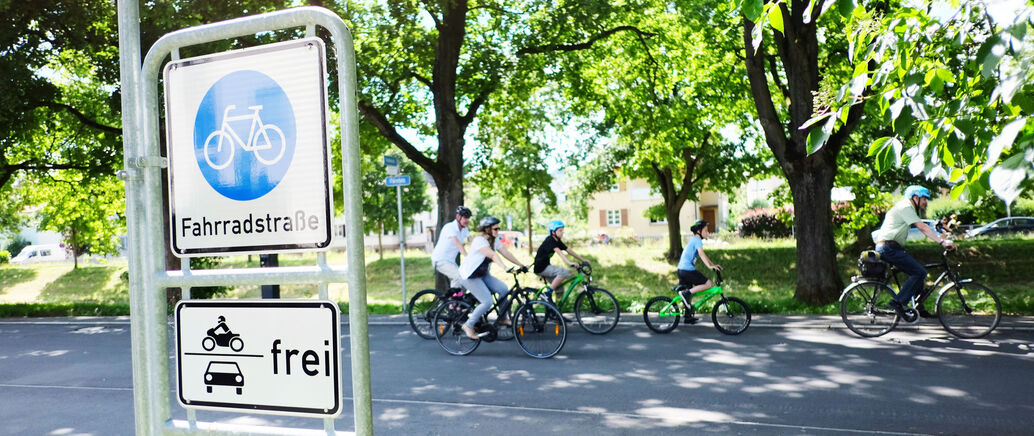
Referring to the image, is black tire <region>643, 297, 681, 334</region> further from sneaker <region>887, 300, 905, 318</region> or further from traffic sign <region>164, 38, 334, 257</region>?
traffic sign <region>164, 38, 334, 257</region>

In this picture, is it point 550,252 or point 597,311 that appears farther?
point 550,252

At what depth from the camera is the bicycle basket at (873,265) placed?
9.85 meters

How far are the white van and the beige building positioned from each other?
41960mm

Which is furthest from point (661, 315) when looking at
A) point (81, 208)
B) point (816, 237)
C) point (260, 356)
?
point (81, 208)

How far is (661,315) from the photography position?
1066 cm

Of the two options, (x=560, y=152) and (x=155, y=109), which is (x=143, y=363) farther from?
(x=560, y=152)

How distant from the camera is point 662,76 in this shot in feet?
62.6

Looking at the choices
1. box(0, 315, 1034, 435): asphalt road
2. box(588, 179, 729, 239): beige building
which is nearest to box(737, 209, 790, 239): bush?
box(588, 179, 729, 239): beige building

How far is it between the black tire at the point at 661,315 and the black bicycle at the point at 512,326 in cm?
179

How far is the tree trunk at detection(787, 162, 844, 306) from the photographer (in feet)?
43.2

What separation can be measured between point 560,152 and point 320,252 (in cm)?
2726

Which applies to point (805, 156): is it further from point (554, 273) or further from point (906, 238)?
point (554, 273)

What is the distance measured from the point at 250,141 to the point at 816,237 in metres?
12.7

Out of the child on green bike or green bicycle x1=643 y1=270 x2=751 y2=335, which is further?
the child on green bike
